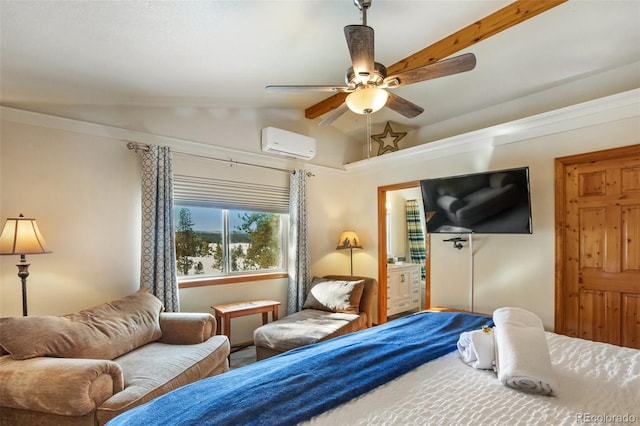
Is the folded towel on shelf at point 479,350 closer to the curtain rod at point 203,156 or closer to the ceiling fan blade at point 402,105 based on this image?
the ceiling fan blade at point 402,105

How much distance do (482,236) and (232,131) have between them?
297 centimetres

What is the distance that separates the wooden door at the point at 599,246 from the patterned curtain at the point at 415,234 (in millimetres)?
2803

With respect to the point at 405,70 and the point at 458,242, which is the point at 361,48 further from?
the point at 458,242

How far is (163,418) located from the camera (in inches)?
39.6

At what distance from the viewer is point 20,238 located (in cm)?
209

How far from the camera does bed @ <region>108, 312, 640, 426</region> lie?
1031 millimetres

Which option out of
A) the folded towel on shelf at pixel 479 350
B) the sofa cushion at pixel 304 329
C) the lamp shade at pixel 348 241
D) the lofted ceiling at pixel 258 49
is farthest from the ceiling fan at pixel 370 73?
the lamp shade at pixel 348 241

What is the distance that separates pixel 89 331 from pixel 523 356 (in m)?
2.44

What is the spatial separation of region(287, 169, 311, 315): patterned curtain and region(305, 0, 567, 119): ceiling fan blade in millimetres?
1739

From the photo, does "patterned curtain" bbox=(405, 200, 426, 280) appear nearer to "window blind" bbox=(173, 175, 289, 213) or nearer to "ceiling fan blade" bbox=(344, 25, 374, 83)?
"window blind" bbox=(173, 175, 289, 213)

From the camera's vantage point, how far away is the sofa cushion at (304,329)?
8.80 feet

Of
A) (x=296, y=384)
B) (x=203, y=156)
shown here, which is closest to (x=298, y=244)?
(x=203, y=156)

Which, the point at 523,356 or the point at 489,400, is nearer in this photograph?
the point at 489,400

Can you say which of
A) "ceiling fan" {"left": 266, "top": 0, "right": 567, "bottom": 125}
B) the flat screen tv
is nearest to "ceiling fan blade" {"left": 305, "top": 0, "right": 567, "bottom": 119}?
"ceiling fan" {"left": 266, "top": 0, "right": 567, "bottom": 125}
